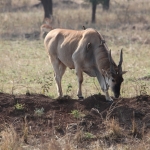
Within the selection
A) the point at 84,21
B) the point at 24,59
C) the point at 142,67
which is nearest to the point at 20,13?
the point at 84,21

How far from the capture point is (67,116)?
10266mm

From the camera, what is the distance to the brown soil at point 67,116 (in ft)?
31.7

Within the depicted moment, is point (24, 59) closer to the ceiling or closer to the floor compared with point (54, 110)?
closer to the floor

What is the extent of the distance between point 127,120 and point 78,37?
320 centimetres

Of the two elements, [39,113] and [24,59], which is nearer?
[39,113]

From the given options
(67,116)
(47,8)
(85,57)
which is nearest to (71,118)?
(67,116)

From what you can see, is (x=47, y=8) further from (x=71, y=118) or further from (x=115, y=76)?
(x=71, y=118)

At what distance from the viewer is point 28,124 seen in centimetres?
993

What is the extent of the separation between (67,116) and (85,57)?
226 centimetres

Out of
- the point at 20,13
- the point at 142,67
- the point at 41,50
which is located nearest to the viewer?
the point at 142,67

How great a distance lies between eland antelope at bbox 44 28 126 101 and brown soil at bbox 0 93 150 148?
0.50m

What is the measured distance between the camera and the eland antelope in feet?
37.6

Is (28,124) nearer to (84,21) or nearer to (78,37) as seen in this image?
(78,37)

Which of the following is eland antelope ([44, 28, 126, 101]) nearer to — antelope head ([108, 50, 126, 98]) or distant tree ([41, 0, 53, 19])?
antelope head ([108, 50, 126, 98])
